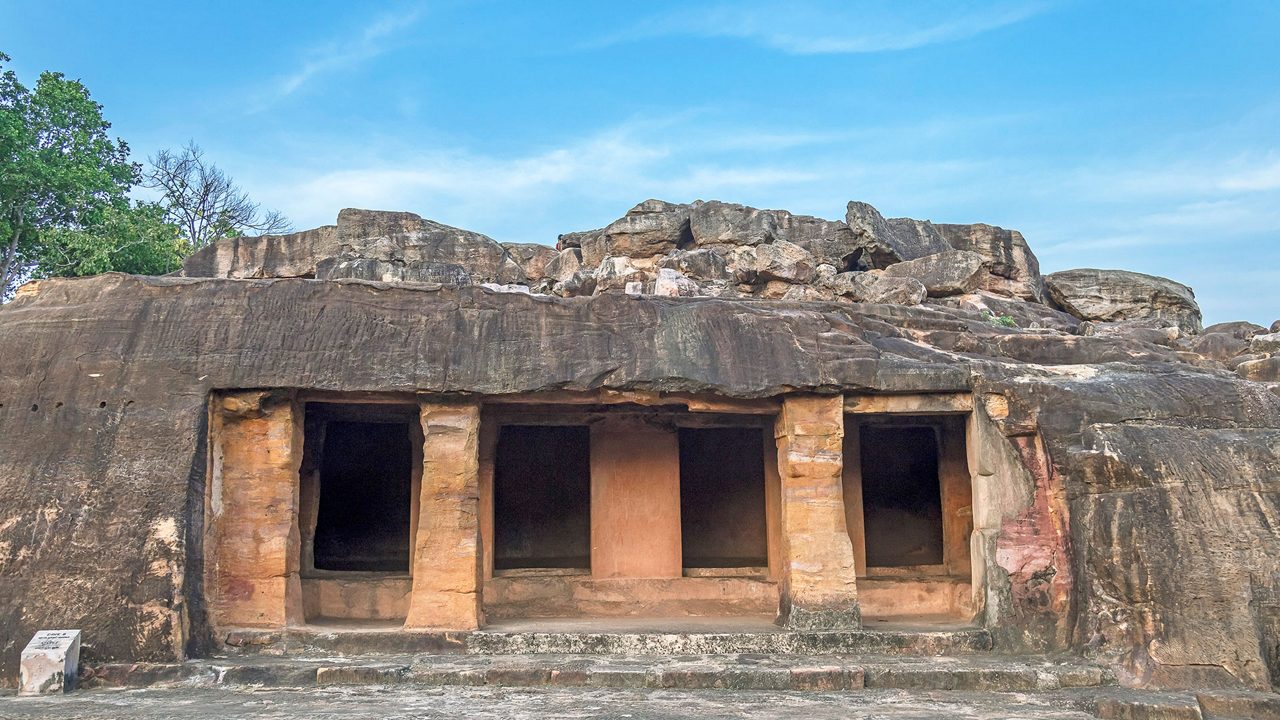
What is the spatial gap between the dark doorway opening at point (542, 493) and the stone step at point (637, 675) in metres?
5.49

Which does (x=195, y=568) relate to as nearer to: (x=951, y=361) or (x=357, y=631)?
(x=357, y=631)

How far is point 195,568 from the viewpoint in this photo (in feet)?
30.3

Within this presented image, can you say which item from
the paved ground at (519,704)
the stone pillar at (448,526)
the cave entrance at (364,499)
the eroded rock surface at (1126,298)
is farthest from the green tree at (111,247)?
the eroded rock surface at (1126,298)

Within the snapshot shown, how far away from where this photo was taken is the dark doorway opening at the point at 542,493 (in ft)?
46.9

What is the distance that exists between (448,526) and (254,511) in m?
1.84

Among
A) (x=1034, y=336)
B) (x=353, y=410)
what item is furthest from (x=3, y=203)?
(x=1034, y=336)

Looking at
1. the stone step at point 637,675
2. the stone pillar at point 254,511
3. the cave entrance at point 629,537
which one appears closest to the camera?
the stone step at point 637,675

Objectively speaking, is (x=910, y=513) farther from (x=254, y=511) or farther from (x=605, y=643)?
(x=254, y=511)

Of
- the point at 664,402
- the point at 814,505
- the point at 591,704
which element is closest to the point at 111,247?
the point at 664,402

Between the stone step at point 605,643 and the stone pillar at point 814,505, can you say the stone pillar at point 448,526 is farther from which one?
the stone pillar at point 814,505

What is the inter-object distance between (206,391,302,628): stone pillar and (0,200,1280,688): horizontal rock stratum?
5 centimetres

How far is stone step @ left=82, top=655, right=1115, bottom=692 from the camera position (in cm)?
845

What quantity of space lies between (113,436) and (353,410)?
281 centimetres

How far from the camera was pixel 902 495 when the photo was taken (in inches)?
569
